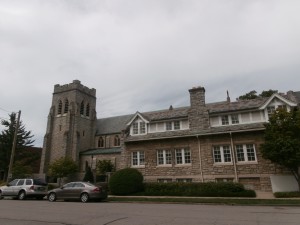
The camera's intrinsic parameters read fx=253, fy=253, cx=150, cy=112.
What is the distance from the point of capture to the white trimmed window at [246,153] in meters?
22.1

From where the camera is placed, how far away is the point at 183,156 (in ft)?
80.5

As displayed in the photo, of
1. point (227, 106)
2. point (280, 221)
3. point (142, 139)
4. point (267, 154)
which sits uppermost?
point (227, 106)

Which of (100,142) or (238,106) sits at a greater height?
(100,142)

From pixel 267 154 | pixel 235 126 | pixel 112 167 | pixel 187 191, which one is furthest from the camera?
pixel 112 167

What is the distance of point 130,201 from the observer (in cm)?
1723

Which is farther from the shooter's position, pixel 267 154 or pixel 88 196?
pixel 267 154

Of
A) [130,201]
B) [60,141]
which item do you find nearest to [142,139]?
[130,201]

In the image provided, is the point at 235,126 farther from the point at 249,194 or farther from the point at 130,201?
the point at 130,201

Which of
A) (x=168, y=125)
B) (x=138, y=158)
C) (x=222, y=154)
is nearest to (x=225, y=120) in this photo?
(x=222, y=154)

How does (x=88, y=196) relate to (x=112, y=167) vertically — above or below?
below

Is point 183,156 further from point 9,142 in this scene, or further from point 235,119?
point 9,142

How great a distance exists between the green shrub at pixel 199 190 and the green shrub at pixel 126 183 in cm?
91

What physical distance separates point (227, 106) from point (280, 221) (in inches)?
707

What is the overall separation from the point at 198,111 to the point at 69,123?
101 ft
